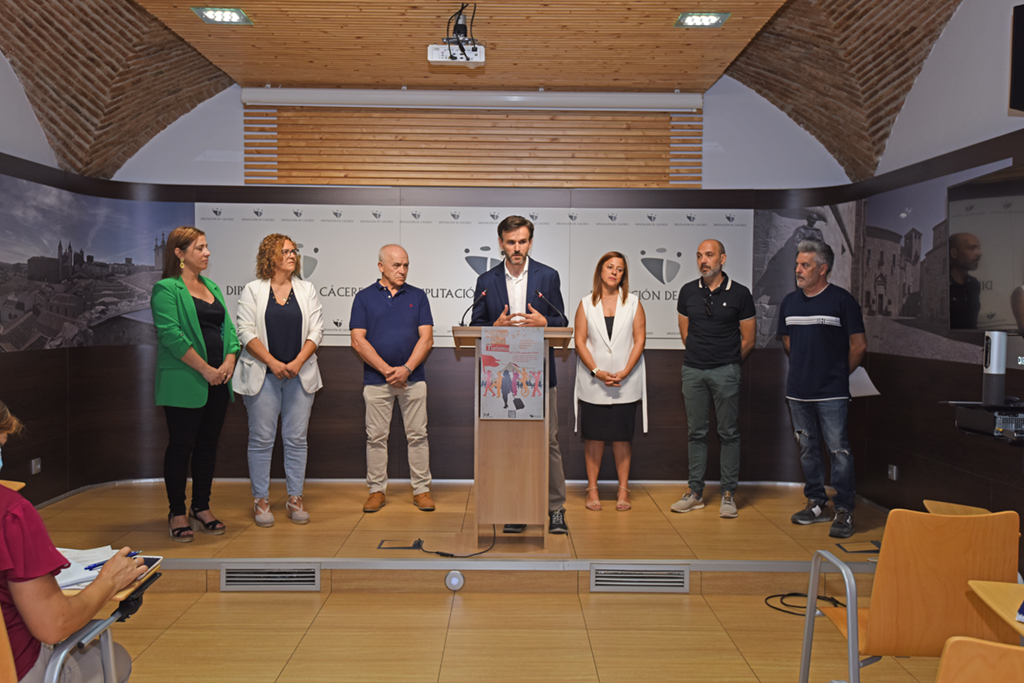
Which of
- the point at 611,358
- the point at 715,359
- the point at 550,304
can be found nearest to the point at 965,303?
the point at 715,359

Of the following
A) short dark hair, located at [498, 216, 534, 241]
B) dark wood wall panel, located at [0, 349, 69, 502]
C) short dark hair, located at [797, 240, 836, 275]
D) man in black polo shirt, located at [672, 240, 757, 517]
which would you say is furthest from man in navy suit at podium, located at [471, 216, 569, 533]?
dark wood wall panel, located at [0, 349, 69, 502]

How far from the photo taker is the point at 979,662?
1374 mm

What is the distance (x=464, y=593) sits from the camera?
405 centimetres

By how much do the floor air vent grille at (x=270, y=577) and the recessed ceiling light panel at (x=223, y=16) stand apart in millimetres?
3432

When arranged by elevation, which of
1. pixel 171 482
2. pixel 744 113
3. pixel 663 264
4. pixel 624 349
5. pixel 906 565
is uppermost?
pixel 744 113

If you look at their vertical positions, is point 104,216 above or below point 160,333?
above

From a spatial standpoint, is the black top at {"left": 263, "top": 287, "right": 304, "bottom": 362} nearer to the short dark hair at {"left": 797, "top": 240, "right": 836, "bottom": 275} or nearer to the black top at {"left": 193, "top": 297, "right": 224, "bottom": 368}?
the black top at {"left": 193, "top": 297, "right": 224, "bottom": 368}

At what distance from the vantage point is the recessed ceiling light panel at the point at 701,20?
447 centimetres

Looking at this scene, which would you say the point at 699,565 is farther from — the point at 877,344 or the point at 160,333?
the point at 160,333

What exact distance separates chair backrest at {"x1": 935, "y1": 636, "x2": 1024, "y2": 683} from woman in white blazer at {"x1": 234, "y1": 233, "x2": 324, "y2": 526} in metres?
4.02

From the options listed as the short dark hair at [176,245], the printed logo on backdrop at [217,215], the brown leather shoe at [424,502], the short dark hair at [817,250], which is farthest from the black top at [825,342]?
the printed logo on backdrop at [217,215]

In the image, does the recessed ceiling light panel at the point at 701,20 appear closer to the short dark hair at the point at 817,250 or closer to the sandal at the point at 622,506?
the short dark hair at the point at 817,250

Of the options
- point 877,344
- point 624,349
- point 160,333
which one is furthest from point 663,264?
point 160,333

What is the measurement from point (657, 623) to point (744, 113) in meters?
4.49
